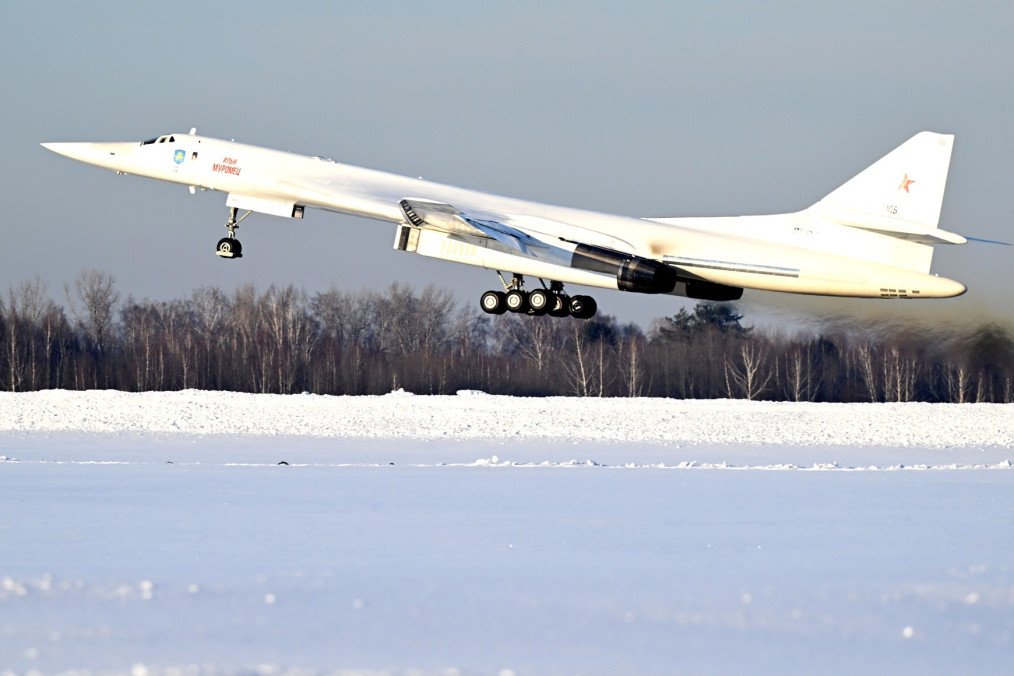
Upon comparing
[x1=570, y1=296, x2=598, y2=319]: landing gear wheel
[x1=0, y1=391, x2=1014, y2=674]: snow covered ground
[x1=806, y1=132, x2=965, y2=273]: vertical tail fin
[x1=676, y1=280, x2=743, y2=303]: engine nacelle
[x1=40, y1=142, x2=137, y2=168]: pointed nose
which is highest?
[x1=40, y1=142, x2=137, y2=168]: pointed nose

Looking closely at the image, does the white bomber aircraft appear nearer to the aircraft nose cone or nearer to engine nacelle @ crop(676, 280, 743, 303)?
engine nacelle @ crop(676, 280, 743, 303)

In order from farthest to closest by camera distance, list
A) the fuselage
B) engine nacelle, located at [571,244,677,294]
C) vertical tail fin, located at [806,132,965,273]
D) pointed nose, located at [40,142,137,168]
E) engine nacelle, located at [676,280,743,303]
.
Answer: pointed nose, located at [40,142,137,168]
engine nacelle, located at [676,280,743,303]
engine nacelle, located at [571,244,677,294]
the fuselage
vertical tail fin, located at [806,132,965,273]

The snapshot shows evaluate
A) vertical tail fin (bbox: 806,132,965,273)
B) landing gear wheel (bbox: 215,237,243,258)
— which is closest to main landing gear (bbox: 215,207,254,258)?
landing gear wheel (bbox: 215,237,243,258)

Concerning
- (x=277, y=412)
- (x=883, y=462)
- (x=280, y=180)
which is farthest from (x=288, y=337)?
(x=883, y=462)

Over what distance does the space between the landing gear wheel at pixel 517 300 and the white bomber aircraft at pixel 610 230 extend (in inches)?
0.5

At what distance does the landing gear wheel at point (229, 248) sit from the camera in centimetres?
1961

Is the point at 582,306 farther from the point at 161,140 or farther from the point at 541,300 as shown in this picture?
the point at 161,140

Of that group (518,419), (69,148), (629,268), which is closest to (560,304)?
(629,268)

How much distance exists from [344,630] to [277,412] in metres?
19.3

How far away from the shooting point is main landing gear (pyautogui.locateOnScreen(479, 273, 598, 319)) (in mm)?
19328

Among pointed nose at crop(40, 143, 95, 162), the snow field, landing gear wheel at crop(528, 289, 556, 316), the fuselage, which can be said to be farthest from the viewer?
the snow field

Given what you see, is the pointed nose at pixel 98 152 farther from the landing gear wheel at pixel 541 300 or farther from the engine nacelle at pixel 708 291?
the engine nacelle at pixel 708 291

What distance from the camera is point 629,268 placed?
1773 centimetres

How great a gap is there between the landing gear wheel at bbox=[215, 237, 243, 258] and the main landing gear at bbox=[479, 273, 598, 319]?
3.54m
